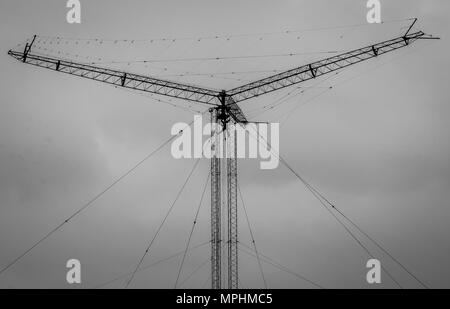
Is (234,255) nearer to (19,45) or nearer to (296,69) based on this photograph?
(296,69)

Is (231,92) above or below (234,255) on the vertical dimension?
above

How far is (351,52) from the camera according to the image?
63.3 m

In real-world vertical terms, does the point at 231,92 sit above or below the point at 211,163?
above

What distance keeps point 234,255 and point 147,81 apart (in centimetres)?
2161
